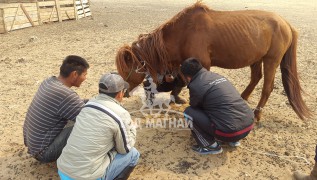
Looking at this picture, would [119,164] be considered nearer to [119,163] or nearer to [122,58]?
A: [119,163]

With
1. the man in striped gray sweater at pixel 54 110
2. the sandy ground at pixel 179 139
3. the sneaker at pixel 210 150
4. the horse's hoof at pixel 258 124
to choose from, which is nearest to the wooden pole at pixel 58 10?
the sandy ground at pixel 179 139

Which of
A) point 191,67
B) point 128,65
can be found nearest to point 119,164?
point 191,67

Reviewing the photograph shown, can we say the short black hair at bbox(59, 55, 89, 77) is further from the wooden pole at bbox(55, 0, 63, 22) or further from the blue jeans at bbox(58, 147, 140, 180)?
the wooden pole at bbox(55, 0, 63, 22)

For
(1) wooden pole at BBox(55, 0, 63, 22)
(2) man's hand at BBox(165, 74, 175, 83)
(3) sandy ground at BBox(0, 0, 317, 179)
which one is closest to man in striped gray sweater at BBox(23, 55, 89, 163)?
(3) sandy ground at BBox(0, 0, 317, 179)

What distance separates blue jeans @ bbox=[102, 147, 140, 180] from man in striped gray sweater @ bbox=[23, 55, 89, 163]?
2.31ft

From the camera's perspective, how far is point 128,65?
14.7 feet

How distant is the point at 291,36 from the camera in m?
4.79

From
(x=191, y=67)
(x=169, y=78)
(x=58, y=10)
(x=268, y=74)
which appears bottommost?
(x=58, y=10)

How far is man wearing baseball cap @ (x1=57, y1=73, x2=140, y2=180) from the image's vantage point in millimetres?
2631

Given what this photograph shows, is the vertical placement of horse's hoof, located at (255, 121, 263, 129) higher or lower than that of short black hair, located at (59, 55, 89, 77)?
lower

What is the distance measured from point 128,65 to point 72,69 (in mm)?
1399

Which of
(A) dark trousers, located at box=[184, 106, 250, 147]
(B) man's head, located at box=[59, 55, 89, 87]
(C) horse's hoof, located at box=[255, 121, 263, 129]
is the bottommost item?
(C) horse's hoof, located at box=[255, 121, 263, 129]

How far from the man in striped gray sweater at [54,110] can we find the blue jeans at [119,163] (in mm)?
705

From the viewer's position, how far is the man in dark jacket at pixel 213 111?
361 centimetres
